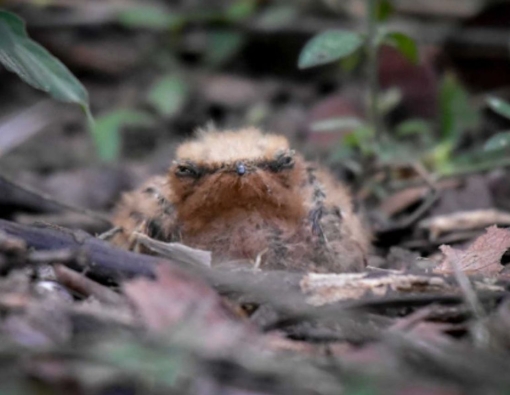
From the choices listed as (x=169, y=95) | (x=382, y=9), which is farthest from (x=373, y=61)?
(x=169, y=95)

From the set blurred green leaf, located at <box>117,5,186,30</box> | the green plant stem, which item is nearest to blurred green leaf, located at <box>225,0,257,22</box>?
blurred green leaf, located at <box>117,5,186,30</box>

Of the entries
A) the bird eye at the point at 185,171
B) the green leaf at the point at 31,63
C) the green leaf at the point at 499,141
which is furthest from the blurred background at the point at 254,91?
the green leaf at the point at 31,63

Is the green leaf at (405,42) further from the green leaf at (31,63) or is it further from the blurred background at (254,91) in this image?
the green leaf at (31,63)

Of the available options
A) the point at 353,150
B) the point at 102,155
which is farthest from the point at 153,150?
the point at 353,150

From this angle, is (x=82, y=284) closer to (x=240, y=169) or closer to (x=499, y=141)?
(x=240, y=169)

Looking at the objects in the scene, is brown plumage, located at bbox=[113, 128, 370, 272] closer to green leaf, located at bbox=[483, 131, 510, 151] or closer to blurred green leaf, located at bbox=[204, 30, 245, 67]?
green leaf, located at bbox=[483, 131, 510, 151]

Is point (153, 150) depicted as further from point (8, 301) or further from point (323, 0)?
point (8, 301)
